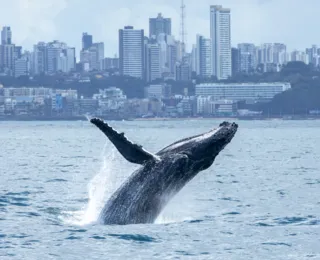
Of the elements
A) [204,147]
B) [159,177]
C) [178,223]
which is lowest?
[178,223]

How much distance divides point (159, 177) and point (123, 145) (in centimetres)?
87

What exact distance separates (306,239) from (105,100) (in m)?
182

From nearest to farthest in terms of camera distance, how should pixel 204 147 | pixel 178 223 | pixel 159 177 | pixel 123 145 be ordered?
pixel 123 145, pixel 159 177, pixel 204 147, pixel 178 223

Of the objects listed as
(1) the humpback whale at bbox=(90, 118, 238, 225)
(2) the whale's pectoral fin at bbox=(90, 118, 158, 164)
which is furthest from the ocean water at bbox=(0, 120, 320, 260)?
(2) the whale's pectoral fin at bbox=(90, 118, 158, 164)

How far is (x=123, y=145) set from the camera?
55.2 ft

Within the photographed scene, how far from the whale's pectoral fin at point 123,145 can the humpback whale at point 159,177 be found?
0.10m

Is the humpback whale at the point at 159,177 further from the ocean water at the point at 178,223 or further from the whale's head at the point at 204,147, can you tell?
the ocean water at the point at 178,223

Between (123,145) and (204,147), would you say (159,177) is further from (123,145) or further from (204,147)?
(123,145)

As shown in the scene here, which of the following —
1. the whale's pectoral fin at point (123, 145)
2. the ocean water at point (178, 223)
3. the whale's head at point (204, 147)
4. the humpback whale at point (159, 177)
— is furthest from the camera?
the whale's head at point (204, 147)

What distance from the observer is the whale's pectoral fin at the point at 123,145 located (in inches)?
654

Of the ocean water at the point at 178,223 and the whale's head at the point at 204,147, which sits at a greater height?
the whale's head at the point at 204,147

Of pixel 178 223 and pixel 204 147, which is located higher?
pixel 204 147

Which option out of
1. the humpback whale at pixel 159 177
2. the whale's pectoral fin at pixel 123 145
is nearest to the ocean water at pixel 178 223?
the humpback whale at pixel 159 177

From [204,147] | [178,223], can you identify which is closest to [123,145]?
[204,147]
